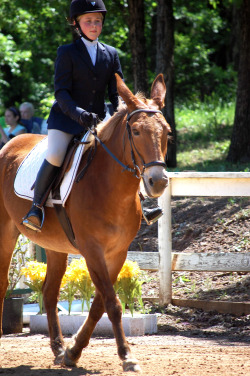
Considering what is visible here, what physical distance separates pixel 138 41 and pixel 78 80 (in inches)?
349

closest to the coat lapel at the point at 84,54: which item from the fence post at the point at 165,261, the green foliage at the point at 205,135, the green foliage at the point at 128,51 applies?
the fence post at the point at 165,261

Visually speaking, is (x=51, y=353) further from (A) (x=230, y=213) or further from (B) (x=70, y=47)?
(A) (x=230, y=213)

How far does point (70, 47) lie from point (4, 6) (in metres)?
16.8

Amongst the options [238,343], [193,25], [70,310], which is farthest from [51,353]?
[193,25]

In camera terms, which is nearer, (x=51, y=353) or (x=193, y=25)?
(x=51, y=353)

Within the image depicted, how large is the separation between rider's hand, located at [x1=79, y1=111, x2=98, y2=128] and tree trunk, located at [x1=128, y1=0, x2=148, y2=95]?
8.73 meters

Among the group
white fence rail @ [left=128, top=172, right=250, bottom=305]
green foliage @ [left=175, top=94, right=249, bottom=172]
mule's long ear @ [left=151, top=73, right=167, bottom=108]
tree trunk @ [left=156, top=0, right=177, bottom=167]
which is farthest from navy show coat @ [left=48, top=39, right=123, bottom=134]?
tree trunk @ [left=156, top=0, right=177, bottom=167]

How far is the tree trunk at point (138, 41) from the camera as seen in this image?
14.1 meters

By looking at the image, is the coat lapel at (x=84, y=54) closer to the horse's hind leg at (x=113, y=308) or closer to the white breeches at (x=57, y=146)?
the white breeches at (x=57, y=146)

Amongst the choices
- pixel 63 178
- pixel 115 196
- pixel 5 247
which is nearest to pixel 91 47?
pixel 63 178

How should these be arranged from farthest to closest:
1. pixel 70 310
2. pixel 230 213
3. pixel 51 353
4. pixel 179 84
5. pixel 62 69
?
1. pixel 179 84
2. pixel 230 213
3. pixel 70 310
4. pixel 51 353
5. pixel 62 69

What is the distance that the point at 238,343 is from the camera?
6895 mm

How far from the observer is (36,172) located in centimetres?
630

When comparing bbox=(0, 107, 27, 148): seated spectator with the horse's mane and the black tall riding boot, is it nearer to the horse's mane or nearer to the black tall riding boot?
the black tall riding boot
